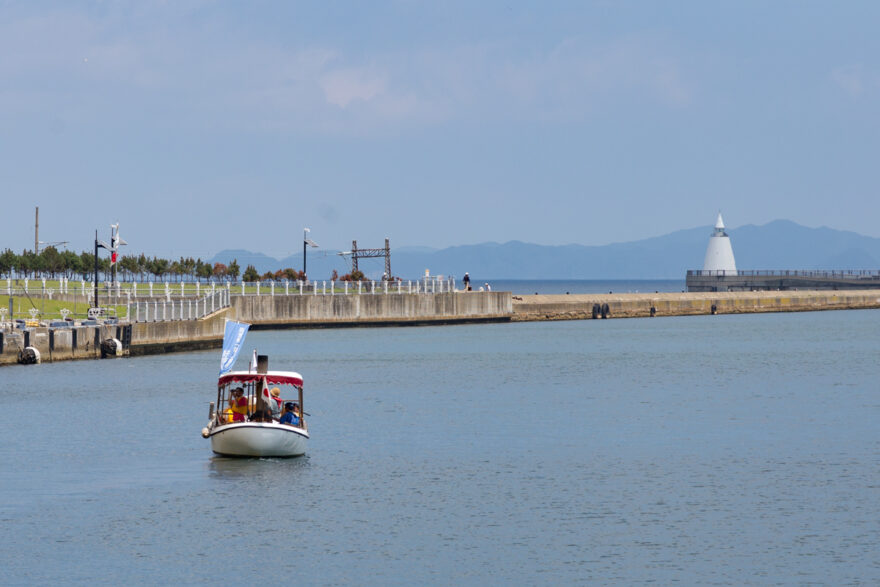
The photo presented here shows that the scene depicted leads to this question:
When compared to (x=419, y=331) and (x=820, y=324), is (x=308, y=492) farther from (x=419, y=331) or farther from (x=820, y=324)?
(x=820, y=324)

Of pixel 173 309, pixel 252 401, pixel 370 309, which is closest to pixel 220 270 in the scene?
pixel 370 309

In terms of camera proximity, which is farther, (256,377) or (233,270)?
(233,270)

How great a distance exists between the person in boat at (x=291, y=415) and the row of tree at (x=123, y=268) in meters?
79.2

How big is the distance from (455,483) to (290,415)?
5.89 meters

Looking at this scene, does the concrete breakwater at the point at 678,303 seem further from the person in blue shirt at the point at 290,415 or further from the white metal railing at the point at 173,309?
the person in blue shirt at the point at 290,415

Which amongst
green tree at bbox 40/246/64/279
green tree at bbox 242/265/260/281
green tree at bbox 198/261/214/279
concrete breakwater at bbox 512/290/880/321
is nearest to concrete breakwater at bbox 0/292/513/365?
concrete breakwater at bbox 512/290/880/321

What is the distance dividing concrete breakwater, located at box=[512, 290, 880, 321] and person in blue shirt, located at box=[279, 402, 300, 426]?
309 feet

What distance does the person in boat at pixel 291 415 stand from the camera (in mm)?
40000

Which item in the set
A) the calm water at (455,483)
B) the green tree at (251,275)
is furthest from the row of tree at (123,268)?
the calm water at (455,483)

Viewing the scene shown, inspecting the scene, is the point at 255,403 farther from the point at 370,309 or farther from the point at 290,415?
the point at 370,309

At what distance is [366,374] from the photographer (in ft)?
240

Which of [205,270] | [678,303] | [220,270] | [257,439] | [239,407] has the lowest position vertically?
[257,439]

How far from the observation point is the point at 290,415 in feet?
131

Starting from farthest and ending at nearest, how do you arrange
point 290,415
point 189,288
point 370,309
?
1. point 370,309
2. point 189,288
3. point 290,415
